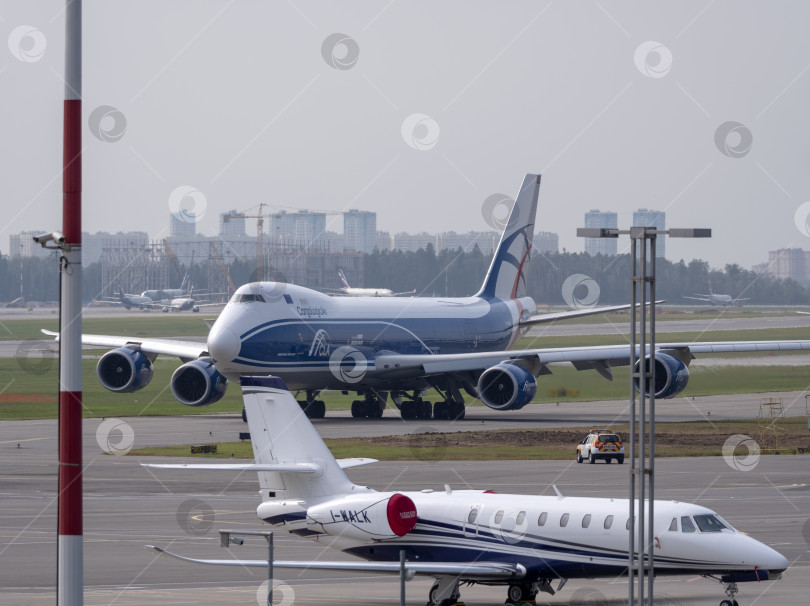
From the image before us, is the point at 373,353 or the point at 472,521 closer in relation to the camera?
the point at 472,521

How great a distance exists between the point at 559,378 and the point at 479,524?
206 ft

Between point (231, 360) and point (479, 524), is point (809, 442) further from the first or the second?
point (479, 524)

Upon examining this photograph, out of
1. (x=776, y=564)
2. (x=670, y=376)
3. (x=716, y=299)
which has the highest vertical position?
(x=716, y=299)

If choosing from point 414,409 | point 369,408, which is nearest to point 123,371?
point 369,408

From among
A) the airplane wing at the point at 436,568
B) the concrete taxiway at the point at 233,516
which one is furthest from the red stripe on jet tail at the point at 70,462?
the concrete taxiway at the point at 233,516

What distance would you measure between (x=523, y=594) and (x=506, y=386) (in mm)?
37127

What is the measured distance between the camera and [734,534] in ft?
71.7

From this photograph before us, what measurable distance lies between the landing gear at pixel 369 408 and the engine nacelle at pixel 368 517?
1761 inches

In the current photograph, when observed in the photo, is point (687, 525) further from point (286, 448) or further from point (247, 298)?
point (247, 298)

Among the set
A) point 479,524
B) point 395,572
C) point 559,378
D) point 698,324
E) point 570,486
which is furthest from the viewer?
point 698,324

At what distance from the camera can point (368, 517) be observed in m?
23.0

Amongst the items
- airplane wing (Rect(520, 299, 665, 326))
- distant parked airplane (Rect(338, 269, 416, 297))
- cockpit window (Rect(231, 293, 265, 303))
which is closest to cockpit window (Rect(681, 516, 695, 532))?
airplane wing (Rect(520, 299, 665, 326))

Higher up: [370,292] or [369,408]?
[370,292]

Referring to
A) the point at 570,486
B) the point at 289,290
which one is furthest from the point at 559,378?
the point at 570,486
